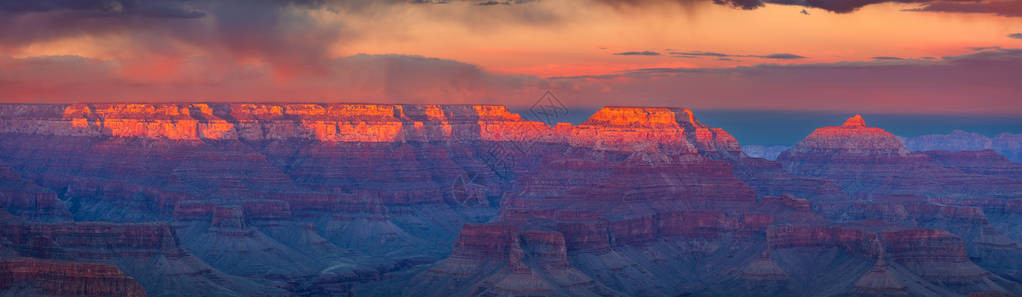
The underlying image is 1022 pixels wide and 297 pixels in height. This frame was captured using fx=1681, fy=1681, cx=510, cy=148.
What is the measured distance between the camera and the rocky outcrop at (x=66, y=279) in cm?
11325

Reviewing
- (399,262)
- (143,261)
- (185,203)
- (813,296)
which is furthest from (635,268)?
(185,203)

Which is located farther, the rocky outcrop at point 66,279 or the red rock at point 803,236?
the red rock at point 803,236

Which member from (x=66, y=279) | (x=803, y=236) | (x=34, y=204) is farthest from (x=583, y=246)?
(x=34, y=204)

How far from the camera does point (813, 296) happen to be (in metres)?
142

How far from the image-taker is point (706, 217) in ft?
553

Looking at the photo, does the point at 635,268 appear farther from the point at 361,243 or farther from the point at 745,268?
the point at 361,243

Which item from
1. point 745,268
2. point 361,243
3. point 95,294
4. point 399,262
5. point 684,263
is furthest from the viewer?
point 361,243

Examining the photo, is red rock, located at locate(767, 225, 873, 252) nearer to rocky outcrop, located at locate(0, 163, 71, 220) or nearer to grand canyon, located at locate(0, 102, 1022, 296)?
grand canyon, located at locate(0, 102, 1022, 296)

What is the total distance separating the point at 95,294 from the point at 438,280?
39260mm

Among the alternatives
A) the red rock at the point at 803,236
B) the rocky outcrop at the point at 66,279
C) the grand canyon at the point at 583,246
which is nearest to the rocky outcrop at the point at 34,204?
the grand canyon at the point at 583,246

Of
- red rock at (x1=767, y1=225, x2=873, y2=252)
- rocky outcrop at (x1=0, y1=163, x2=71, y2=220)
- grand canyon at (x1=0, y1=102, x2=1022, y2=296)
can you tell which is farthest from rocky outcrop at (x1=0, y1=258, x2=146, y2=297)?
rocky outcrop at (x1=0, y1=163, x2=71, y2=220)

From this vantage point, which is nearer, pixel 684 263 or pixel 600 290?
pixel 600 290

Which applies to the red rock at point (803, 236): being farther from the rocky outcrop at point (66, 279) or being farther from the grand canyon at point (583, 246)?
the rocky outcrop at point (66, 279)

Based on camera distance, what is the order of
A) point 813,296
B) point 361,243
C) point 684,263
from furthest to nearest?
1. point 361,243
2. point 684,263
3. point 813,296
